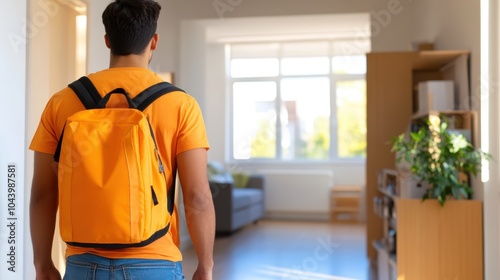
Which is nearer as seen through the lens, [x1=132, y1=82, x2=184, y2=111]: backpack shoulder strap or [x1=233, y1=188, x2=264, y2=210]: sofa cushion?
[x1=132, y1=82, x2=184, y2=111]: backpack shoulder strap

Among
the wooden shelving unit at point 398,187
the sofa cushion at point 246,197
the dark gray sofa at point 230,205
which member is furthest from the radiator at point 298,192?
the wooden shelving unit at point 398,187

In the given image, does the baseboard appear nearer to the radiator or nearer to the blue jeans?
the radiator

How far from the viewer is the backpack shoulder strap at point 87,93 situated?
1206 mm

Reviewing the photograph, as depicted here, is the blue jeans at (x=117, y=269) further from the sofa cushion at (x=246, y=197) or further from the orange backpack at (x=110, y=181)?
the sofa cushion at (x=246, y=197)

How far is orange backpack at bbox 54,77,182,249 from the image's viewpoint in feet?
3.63

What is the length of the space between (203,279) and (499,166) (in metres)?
2.65

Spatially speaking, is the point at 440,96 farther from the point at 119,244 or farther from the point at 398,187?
the point at 119,244

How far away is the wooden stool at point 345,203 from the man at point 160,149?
8.04m

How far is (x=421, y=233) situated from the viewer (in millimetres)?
3611

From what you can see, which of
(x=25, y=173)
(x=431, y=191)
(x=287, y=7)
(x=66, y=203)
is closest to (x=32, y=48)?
(x=25, y=173)

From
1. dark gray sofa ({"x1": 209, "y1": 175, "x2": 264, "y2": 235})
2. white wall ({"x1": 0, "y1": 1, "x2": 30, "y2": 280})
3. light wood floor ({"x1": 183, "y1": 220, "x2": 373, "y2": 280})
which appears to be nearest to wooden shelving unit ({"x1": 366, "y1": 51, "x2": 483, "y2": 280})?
light wood floor ({"x1": 183, "y1": 220, "x2": 373, "y2": 280})

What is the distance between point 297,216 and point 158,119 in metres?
8.49

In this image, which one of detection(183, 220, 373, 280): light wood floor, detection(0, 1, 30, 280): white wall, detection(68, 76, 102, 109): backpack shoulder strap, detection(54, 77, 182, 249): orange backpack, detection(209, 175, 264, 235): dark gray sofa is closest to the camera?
detection(54, 77, 182, 249): orange backpack

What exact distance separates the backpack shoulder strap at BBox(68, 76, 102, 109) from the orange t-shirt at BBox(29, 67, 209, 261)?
1 centimetres
